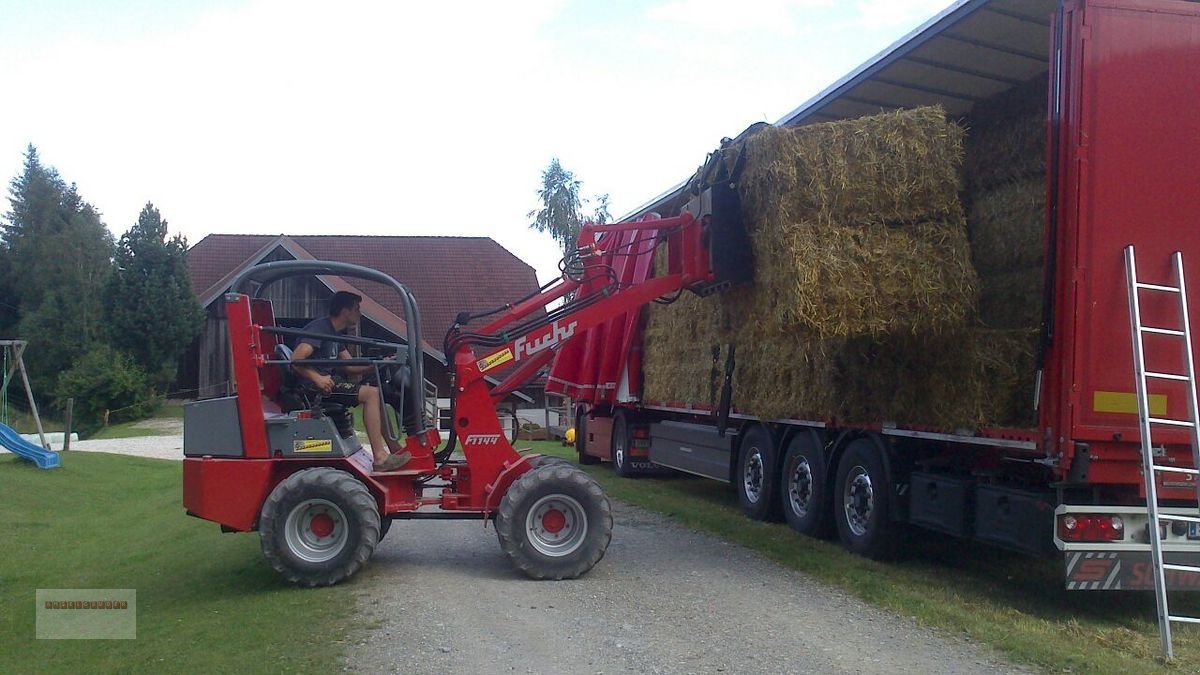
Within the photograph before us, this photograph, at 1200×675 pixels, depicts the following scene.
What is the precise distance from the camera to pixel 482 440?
340 inches

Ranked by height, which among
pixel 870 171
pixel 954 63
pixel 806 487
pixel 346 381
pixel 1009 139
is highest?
pixel 954 63

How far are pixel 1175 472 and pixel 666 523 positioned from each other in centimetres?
582

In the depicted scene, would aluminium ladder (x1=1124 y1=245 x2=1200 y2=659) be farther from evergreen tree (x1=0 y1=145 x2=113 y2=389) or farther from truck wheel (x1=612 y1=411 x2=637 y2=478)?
evergreen tree (x1=0 y1=145 x2=113 y2=389)

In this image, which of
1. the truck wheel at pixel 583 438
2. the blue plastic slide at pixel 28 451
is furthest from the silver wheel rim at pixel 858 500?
the blue plastic slide at pixel 28 451

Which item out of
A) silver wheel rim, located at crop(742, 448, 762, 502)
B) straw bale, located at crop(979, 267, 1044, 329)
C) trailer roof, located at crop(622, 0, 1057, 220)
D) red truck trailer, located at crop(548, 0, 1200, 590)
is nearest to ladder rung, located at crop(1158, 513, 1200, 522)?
red truck trailer, located at crop(548, 0, 1200, 590)

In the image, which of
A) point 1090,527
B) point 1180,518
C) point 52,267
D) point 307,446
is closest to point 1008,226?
point 1090,527

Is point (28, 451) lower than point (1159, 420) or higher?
lower

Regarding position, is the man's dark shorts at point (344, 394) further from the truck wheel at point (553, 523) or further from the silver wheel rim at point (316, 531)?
the truck wheel at point (553, 523)

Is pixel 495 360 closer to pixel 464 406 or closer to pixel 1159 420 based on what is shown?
pixel 464 406

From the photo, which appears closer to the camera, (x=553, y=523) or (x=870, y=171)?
(x=870, y=171)

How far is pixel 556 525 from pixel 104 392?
27375 mm

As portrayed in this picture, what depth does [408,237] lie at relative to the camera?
41.7 m

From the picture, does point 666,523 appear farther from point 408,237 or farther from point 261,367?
point 408,237

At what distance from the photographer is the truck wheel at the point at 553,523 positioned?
26.7ft
